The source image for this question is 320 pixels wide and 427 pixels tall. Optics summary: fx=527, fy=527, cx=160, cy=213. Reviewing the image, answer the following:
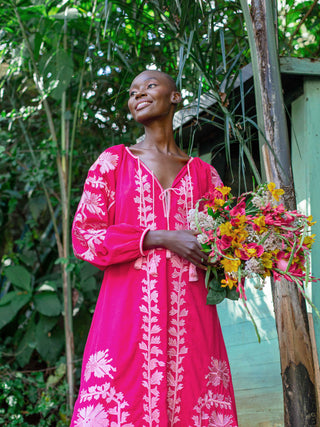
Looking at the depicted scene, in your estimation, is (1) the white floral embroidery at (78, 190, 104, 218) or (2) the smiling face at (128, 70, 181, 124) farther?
(2) the smiling face at (128, 70, 181, 124)

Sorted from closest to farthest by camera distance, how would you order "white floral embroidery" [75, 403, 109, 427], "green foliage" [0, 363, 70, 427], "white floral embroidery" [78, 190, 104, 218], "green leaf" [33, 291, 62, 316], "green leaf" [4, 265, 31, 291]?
"white floral embroidery" [75, 403, 109, 427] < "white floral embroidery" [78, 190, 104, 218] < "green foliage" [0, 363, 70, 427] < "green leaf" [33, 291, 62, 316] < "green leaf" [4, 265, 31, 291]

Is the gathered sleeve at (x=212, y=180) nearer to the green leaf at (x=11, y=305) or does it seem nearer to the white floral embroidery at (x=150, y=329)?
the white floral embroidery at (x=150, y=329)

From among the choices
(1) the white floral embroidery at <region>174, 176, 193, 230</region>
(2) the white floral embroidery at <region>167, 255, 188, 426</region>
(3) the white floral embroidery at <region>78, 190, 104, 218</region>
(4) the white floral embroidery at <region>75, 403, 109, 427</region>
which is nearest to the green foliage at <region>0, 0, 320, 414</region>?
(1) the white floral embroidery at <region>174, 176, 193, 230</region>

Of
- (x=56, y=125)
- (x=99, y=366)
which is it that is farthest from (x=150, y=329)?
(x=56, y=125)

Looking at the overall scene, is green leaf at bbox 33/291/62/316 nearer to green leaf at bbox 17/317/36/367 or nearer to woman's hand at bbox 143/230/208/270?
green leaf at bbox 17/317/36/367

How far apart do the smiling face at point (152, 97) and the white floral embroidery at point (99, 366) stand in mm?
956

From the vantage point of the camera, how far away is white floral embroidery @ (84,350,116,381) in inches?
70.2

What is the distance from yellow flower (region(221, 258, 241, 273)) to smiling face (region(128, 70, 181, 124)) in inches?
29.3

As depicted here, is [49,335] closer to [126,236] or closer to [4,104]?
[4,104]

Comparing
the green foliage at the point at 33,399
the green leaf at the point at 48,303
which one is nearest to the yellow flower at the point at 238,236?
the green foliage at the point at 33,399

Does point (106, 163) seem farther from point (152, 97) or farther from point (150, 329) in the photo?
point (150, 329)

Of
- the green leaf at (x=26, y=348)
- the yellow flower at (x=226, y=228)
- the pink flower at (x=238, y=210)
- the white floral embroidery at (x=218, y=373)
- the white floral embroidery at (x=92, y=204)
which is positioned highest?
the white floral embroidery at (x=92, y=204)

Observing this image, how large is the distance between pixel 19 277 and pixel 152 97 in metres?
2.90

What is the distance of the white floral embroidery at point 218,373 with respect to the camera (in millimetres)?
1870
